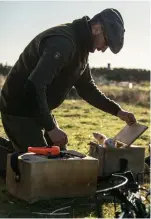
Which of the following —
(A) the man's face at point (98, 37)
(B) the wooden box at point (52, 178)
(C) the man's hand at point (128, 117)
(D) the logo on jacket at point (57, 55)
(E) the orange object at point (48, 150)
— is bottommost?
(B) the wooden box at point (52, 178)

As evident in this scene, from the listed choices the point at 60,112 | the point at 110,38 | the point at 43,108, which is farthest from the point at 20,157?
the point at 60,112

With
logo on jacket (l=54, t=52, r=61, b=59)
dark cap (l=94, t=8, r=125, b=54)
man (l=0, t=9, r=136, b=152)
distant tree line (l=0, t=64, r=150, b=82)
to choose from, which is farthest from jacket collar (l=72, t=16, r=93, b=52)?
distant tree line (l=0, t=64, r=150, b=82)

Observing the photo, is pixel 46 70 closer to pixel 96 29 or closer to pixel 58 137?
pixel 58 137

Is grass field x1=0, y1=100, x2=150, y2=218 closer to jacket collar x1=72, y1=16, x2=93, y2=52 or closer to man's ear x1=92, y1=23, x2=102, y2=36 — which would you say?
jacket collar x1=72, y1=16, x2=93, y2=52

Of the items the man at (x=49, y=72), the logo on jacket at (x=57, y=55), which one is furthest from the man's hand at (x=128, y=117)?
the logo on jacket at (x=57, y=55)

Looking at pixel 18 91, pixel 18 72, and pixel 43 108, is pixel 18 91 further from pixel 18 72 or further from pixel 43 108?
pixel 43 108

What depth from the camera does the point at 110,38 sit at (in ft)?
18.5

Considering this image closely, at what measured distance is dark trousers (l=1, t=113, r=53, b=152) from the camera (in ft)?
19.9

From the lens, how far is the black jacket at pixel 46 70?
529 centimetres

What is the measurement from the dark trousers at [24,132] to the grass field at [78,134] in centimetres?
55

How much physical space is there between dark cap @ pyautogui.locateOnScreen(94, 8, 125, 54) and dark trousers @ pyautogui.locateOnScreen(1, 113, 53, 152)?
1.34 m

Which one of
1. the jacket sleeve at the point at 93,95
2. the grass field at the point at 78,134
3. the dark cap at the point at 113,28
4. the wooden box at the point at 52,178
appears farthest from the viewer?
the jacket sleeve at the point at 93,95

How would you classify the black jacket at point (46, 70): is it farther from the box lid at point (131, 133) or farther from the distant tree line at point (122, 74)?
the distant tree line at point (122, 74)

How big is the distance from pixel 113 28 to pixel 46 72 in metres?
0.96
